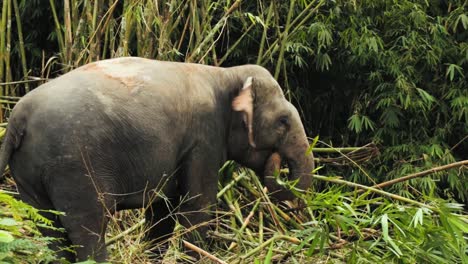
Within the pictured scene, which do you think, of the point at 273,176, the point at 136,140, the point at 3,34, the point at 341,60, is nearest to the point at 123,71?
the point at 136,140

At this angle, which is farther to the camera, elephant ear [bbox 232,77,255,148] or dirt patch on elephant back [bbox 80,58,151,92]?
elephant ear [bbox 232,77,255,148]

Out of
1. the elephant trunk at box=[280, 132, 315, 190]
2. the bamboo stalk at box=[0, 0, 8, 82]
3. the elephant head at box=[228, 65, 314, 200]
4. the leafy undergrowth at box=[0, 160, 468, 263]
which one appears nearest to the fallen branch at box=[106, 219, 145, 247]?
the leafy undergrowth at box=[0, 160, 468, 263]

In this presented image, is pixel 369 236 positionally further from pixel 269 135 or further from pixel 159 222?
pixel 159 222

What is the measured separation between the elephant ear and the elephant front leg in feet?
0.84

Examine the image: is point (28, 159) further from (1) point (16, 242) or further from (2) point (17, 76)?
(2) point (17, 76)

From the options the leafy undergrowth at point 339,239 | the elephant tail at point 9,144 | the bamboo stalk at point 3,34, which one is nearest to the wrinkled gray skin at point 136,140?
the elephant tail at point 9,144

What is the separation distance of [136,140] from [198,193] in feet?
1.67

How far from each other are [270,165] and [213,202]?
427 mm

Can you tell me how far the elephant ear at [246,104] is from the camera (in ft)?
17.1

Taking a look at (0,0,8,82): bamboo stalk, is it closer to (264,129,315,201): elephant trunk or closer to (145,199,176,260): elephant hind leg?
(145,199,176,260): elephant hind leg

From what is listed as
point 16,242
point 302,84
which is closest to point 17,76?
point 302,84

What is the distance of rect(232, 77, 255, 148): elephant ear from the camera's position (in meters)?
5.21

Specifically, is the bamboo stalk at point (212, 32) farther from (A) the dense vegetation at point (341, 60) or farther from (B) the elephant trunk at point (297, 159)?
(B) the elephant trunk at point (297, 159)

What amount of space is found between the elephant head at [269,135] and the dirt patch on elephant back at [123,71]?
664mm
